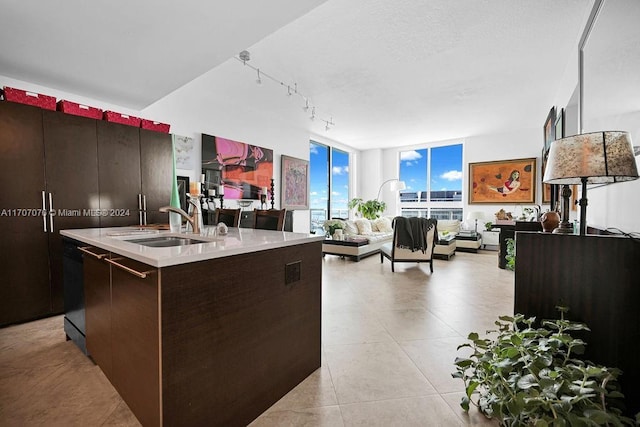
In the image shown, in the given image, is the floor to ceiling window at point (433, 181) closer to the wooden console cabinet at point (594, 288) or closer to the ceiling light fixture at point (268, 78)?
the ceiling light fixture at point (268, 78)

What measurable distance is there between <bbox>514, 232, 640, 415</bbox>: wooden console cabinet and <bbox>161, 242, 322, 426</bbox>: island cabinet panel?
1.22 meters

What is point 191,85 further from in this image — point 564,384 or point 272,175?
point 564,384

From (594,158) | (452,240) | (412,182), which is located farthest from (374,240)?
(594,158)

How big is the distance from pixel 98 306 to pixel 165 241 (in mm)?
510

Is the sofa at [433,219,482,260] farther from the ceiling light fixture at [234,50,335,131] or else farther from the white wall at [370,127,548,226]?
the ceiling light fixture at [234,50,335,131]

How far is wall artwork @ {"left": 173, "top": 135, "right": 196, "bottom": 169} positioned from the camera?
13.5ft

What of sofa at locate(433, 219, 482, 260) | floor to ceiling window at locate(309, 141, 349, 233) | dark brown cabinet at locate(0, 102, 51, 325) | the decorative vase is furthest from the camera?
floor to ceiling window at locate(309, 141, 349, 233)

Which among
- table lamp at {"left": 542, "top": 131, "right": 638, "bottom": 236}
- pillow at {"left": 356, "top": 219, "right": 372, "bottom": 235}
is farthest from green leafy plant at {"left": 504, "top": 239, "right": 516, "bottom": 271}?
table lamp at {"left": 542, "top": 131, "right": 638, "bottom": 236}

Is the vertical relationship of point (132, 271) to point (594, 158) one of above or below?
below

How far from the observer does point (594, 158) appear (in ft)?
4.30

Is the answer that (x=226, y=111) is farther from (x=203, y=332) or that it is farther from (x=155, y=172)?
(x=203, y=332)

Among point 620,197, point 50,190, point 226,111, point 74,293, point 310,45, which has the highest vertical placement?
point 310,45

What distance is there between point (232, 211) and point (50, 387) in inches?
73.1

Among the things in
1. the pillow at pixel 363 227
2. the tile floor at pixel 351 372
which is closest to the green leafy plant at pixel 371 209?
the pillow at pixel 363 227
